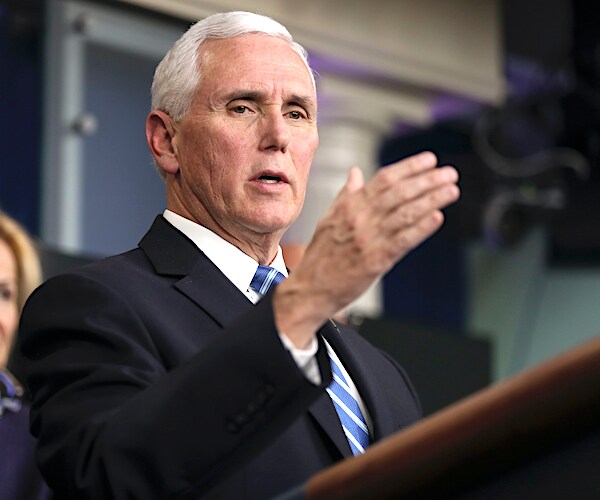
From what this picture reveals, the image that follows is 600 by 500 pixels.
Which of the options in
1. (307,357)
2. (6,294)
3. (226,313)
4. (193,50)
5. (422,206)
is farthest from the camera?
(6,294)

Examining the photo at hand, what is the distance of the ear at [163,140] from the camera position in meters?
1.71

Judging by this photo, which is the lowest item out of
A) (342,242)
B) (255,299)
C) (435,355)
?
(435,355)

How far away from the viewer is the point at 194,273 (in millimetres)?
1478

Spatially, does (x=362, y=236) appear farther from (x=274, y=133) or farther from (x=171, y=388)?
(x=274, y=133)

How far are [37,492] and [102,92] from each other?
2.37m

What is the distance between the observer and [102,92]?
443cm

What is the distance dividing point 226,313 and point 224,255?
0.44 feet

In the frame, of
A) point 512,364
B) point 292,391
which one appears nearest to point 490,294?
point 512,364

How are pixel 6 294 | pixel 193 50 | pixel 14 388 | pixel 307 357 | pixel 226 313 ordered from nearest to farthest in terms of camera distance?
pixel 307 357
pixel 226 313
pixel 193 50
pixel 14 388
pixel 6 294

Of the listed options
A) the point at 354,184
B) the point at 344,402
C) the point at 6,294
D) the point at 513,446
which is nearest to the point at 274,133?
the point at 344,402

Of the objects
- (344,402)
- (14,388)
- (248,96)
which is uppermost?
(248,96)

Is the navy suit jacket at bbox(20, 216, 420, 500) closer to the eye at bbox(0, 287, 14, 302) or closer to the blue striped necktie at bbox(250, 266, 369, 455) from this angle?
the blue striped necktie at bbox(250, 266, 369, 455)

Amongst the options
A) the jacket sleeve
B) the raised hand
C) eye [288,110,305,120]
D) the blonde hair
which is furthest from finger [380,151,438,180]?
the blonde hair

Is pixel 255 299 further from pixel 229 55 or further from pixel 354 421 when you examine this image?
pixel 229 55
